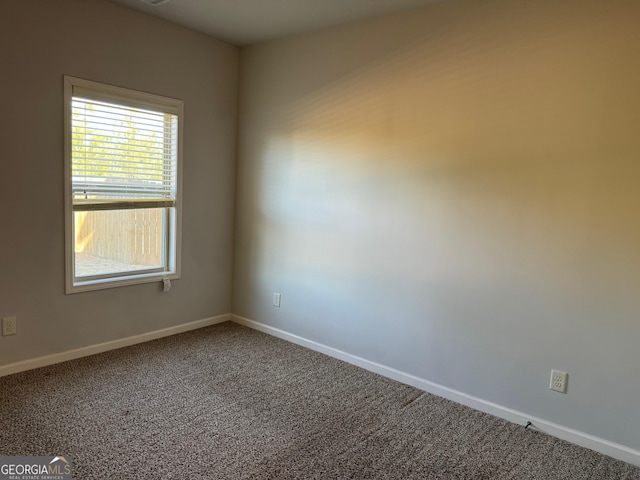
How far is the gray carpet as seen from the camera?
2.18 meters

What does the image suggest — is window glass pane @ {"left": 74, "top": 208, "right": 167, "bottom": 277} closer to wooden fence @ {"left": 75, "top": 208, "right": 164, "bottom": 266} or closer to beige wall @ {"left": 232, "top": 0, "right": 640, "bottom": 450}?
wooden fence @ {"left": 75, "top": 208, "right": 164, "bottom": 266}

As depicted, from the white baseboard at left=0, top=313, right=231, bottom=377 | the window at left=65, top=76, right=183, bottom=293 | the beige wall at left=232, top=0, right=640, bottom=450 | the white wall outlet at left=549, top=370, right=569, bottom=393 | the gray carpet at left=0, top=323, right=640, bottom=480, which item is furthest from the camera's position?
the window at left=65, top=76, right=183, bottom=293

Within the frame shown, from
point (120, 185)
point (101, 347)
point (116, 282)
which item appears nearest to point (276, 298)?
point (116, 282)

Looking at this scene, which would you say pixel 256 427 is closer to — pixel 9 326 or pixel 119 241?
pixel 9 326

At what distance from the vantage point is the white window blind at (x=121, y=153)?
3.19 m

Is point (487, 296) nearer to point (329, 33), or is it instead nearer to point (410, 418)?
point (410, 418)

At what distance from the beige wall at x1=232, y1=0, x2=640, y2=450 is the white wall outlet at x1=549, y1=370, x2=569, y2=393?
0.04 meters

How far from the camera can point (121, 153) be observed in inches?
135

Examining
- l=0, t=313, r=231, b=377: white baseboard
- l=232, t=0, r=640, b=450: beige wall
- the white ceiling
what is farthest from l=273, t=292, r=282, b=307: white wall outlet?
the white ceiling

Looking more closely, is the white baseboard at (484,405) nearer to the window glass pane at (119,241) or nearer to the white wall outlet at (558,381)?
the white wall outlet at (558,381)

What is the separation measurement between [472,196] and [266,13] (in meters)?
1.92

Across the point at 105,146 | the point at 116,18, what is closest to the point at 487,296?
the point at 105,146

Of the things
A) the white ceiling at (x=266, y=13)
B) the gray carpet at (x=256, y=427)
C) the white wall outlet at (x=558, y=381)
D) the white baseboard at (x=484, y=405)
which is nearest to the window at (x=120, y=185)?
the white ceiling at (x=266, y=13)

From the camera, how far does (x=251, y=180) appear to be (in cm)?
413
